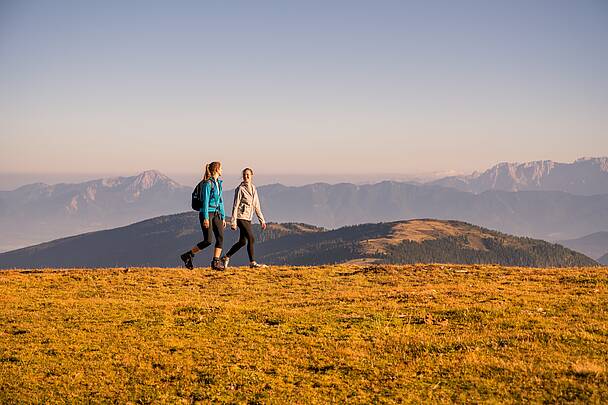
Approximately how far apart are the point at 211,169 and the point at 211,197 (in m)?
1.27

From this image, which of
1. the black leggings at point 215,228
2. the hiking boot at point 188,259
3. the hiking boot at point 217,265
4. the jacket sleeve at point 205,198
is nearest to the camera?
the jacket sleeve at point 205,198

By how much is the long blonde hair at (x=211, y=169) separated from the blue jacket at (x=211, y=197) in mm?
227

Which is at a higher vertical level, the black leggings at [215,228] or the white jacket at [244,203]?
the white jacket at [244,203]

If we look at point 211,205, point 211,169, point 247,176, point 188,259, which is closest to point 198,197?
point 211,205

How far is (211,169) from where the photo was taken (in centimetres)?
2258

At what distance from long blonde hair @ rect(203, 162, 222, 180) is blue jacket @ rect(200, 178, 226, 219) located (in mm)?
227

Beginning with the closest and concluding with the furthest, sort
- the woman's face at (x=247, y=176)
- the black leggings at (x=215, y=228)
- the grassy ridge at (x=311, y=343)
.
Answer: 1. the grassy ridge at (x=311, y=343)
2. the black leggings at (x=215, y=228)
3. the woman's face at (x=247, y=176)

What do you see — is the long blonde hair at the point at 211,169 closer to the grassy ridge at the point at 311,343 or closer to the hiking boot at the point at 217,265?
the hiking boot at the point at 217,265

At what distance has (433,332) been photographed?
12.6m

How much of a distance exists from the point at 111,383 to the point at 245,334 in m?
3.67

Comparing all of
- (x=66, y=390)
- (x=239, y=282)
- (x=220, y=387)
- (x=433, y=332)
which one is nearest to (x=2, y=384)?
(x=66, y=390)

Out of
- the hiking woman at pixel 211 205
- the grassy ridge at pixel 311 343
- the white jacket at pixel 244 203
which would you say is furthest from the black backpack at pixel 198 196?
the grassy ridge at pixel 311 343

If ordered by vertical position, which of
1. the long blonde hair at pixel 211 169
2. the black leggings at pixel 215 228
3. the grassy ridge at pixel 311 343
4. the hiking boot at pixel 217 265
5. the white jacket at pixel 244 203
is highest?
the long blonde hair at pixel 211 169

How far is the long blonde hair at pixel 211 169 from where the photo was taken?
2252 centimetres
